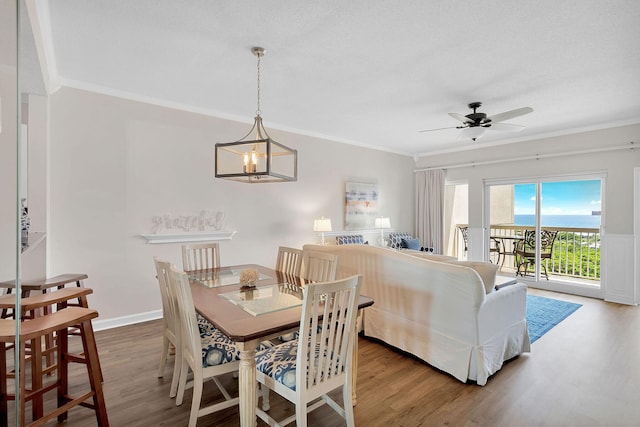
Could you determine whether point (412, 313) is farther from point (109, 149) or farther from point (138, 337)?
point (109, 149)

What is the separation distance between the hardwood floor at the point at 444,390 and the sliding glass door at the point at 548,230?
2.38 metres

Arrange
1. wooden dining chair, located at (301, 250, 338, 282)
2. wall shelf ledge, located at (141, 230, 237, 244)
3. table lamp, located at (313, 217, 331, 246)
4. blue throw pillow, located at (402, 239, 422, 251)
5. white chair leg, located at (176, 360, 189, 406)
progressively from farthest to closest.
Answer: blue throw pillow, located at (402, 239, 422, 251)
table lamp, located at (313, 217, 331, 246)
wall shelf ledge, located at (141, 230, 237, 244)
wooden dining chair, located at (301, 250, 338, 282)
white chair leg, located at (176, 360, 189, 406)

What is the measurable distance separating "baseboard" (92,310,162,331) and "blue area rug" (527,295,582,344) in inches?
166

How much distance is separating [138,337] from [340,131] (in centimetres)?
402

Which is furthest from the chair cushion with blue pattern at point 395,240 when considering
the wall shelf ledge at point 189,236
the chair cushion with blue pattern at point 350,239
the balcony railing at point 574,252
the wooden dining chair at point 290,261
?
the wooden dining chair at point 290,261

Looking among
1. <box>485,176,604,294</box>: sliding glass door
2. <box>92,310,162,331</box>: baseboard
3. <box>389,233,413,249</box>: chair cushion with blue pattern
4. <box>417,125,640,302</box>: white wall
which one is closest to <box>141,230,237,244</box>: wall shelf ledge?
<box>92,310,162,331</box>: baseboard

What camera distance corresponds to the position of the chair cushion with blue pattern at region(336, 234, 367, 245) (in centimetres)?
558

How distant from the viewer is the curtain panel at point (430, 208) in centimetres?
665

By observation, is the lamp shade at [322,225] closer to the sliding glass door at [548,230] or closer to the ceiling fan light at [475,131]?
the ceiling fan light at [475,131]

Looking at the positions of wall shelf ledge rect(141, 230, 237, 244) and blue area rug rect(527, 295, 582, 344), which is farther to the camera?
wall shelf ledge rect(141, 230, 237, 244)

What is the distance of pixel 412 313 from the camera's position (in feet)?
9.18

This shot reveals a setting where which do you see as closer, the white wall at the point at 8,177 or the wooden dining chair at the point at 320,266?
the white wall at the point at 8,177

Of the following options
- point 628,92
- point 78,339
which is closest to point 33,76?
point 78,339

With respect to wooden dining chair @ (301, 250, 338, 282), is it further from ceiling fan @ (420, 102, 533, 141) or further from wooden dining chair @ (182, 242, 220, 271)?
ceiling fan @ (420, 102, 533, 141)
